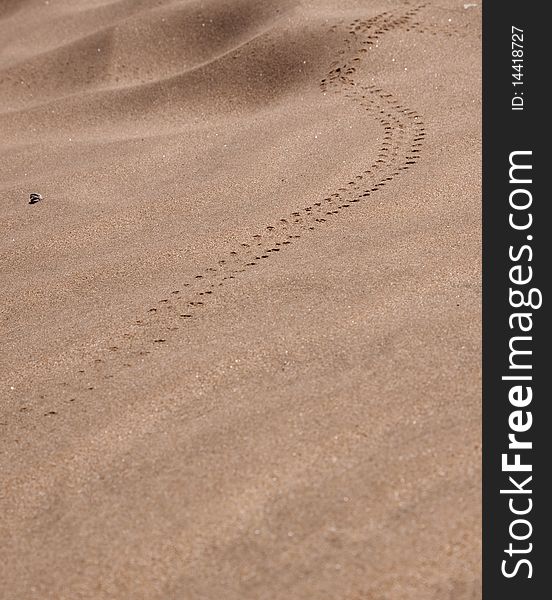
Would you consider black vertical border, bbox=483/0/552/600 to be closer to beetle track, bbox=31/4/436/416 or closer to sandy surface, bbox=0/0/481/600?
sandy surface, bbox=0/0/481/600

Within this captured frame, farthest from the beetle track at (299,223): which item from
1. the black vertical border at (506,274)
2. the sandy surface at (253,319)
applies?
the black vertical border at (506,274)

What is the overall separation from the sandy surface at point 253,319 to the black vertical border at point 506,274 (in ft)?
0.16

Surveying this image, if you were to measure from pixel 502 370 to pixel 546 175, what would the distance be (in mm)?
959

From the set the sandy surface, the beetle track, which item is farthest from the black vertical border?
the beetle track

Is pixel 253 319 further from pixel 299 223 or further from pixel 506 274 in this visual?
pixel 506 274

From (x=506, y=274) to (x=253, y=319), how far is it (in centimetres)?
71

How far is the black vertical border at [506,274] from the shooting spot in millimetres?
1859

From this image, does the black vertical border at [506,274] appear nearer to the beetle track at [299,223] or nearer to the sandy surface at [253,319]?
the sandy surface at [253,319]

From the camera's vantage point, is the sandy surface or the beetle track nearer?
the sandy surface

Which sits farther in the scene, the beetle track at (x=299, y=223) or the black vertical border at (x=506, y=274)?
the beetle track at (x=299, y=223)

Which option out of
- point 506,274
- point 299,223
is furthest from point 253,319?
point 506,274

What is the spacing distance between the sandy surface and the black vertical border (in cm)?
5

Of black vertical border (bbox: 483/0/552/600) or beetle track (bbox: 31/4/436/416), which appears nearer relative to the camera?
black vertical border (bbox: 483/0/552/600)

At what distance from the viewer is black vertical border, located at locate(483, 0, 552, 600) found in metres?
1.86
